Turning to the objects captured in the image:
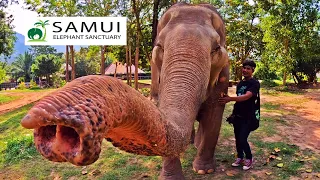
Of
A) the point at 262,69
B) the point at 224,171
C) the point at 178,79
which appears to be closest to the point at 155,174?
the point at 224,171

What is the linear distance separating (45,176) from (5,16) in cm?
1643

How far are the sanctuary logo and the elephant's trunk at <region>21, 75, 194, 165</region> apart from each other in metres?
13.7

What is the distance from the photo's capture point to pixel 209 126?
4793mm

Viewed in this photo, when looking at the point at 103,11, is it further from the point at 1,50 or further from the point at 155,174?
the point at 155,174

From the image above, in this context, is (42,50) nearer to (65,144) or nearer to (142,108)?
(142,108)

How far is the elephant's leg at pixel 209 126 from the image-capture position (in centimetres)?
467

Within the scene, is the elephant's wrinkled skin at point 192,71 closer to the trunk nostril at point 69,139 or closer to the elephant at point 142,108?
the elephant at point 142,108

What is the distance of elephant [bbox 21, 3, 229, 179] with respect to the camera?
136 cm

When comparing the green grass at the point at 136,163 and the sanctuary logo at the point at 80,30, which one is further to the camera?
the sanctuary logo at the point at 80,30

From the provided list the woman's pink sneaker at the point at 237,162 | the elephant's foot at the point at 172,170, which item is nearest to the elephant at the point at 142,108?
the elephant's foot at the point at 172,170

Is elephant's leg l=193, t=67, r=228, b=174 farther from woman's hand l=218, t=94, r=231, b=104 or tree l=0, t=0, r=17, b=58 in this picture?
tree l=0, t=0, r=17, b=58

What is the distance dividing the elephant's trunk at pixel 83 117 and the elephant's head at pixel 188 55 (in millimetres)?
920

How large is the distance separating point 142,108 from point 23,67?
50782 mm

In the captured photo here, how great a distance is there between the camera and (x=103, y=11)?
15117 mm
